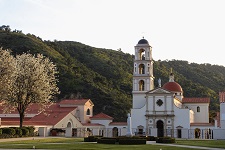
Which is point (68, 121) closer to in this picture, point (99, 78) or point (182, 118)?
point (182, 118)

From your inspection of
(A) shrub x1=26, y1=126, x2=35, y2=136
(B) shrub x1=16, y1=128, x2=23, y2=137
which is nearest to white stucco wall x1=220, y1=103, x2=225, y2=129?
(A) shrub x1=26, y1=126, x2=35, y2=136

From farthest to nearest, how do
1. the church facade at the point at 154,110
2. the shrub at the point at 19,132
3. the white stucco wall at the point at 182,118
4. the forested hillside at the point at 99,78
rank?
the forested hillside at the point at 99,78 → the white stucco wall at the point at 182,118 → the church facade at the point at 154,110 → the shrub at the point at 19,132

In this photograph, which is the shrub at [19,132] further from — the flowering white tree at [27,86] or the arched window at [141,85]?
the arched window at [141,85]

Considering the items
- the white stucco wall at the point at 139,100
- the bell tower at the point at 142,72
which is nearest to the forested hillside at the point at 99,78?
the white stucco wall at the point at 139,100

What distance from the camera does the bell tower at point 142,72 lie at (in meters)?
75.9

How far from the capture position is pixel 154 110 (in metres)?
72.9

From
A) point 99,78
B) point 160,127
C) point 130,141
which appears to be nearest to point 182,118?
point 160,127

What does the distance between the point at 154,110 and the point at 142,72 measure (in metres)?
8.55

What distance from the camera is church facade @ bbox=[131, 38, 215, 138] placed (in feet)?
233

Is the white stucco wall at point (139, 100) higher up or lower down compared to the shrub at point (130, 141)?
higher up

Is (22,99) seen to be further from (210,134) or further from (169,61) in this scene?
(169,61)

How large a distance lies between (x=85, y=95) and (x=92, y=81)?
8724 mm

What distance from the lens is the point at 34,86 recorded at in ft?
186

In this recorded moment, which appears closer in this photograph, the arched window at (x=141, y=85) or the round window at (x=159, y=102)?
the round window at (x=159, y=102)
